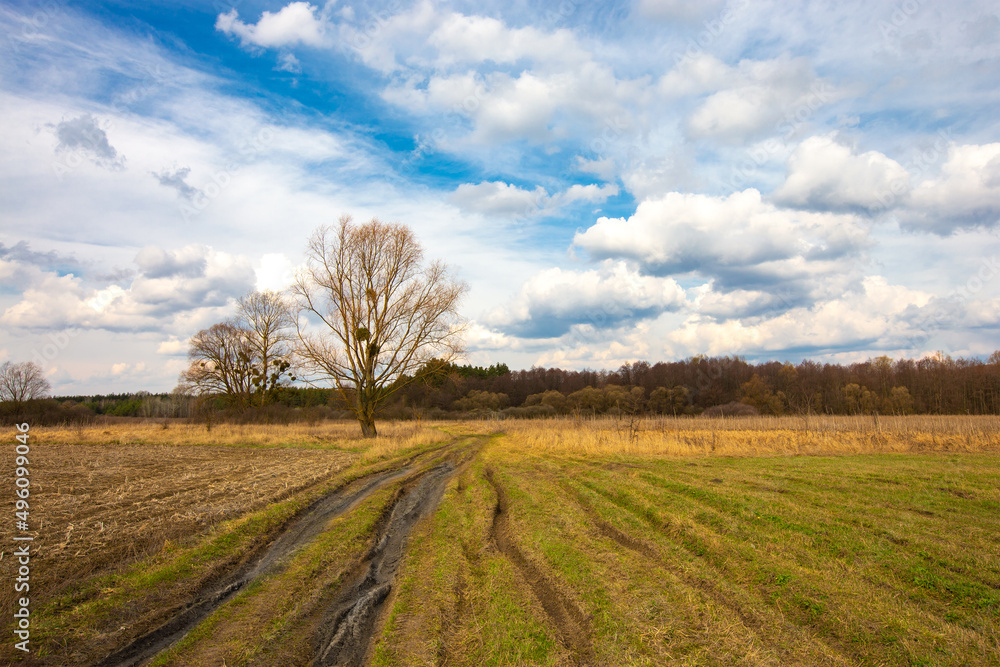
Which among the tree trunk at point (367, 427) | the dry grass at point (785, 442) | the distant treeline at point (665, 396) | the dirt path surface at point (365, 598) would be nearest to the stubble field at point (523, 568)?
the dirt path surface at point (365, 598)

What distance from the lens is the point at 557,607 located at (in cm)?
523

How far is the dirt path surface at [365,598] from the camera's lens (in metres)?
4.29

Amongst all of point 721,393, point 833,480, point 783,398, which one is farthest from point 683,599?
point 721,393

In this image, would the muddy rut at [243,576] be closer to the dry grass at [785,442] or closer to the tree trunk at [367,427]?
the dry grass at [785,442]

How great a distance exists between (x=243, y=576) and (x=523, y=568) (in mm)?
3760

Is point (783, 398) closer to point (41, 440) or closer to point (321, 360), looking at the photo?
point (321, 360)

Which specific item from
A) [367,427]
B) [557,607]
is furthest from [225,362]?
[557,607]

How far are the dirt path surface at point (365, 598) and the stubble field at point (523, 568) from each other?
0.10ft

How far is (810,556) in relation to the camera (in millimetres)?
6516

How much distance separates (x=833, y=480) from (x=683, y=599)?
28.7ft

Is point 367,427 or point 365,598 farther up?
point 367,427

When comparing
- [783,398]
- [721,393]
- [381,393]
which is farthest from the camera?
[721,393]

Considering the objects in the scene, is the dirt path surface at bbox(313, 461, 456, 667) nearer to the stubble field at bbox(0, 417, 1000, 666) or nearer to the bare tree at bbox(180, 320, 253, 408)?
the stubble field at bbox(0, 417, 1000, 666)

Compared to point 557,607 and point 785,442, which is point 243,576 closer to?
point 557,607
